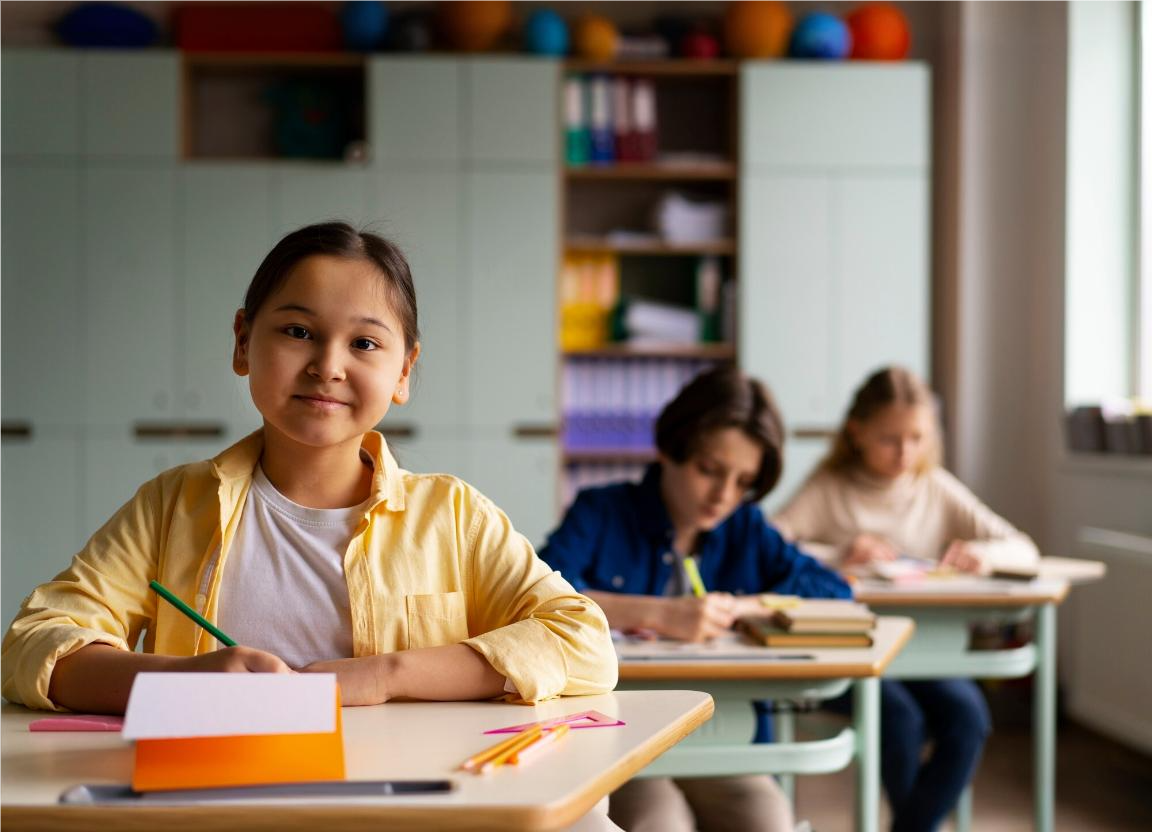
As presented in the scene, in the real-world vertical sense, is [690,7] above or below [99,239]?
above

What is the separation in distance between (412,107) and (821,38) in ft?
4.92

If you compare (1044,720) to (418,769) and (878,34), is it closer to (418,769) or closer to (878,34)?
(418,769)

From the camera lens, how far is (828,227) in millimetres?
4855

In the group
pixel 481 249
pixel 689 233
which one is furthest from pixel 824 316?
pixel 481 249

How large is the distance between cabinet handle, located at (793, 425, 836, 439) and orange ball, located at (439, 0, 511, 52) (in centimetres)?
182

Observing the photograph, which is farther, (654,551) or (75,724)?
(654,551)

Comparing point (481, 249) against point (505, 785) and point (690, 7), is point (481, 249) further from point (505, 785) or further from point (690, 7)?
point (505, 785)

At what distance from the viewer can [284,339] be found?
1344mm

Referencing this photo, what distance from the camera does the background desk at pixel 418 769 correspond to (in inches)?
34.6

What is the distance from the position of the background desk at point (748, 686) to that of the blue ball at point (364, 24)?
3.37m

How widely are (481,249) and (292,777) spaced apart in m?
3.97

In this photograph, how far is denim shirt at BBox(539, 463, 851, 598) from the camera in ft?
7.68

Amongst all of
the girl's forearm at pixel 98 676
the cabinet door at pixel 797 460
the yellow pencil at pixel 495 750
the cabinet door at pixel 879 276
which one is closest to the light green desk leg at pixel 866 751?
the yellow pencil at pixel 495 750

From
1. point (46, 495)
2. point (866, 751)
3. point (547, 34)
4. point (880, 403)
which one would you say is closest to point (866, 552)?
point (880, 403)
